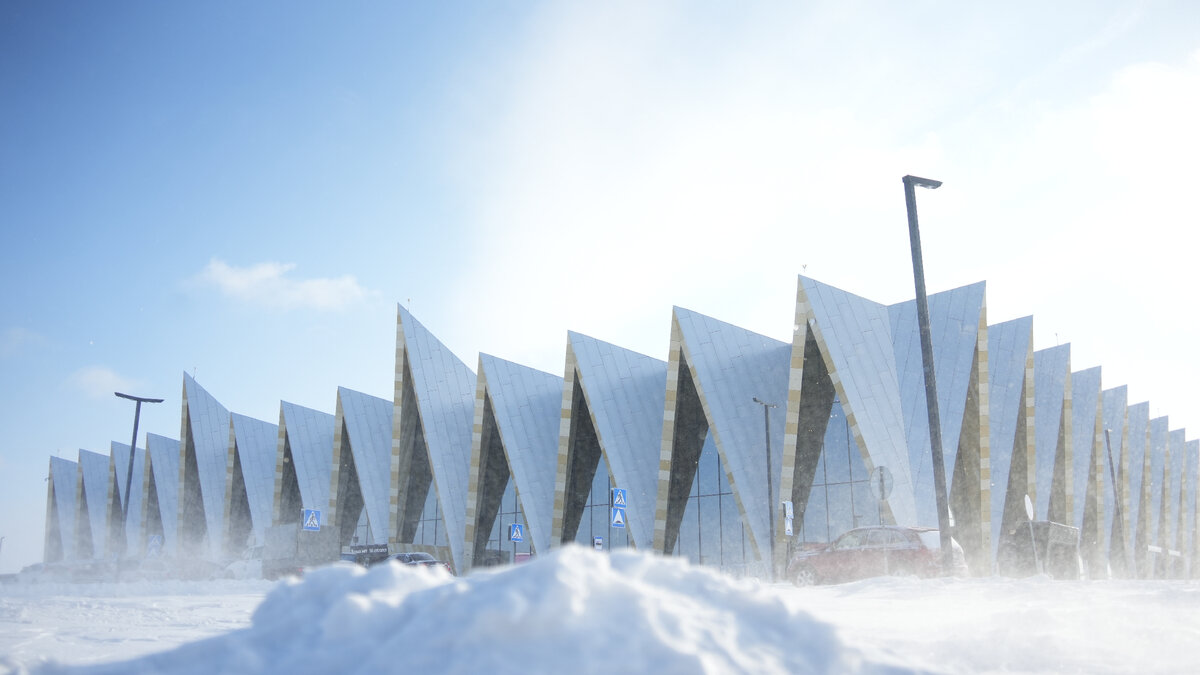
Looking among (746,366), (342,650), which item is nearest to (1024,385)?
(746,366)

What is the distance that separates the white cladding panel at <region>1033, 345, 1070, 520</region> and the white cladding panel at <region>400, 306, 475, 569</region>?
1033 inches

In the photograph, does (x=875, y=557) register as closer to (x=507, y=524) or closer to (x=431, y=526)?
(x=507, y=524)

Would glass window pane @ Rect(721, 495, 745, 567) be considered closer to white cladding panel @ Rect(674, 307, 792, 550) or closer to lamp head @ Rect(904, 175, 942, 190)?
white cladding panel @ Rect(674, 307, 792, 550)

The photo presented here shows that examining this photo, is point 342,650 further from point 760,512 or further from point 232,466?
point 232,466

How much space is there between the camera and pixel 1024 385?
3484 centimetres

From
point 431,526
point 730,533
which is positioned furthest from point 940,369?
point 431,526

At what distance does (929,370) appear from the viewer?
18.0 meters

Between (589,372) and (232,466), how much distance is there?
2498 centimetres

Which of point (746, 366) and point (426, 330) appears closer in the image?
point (746, 366)

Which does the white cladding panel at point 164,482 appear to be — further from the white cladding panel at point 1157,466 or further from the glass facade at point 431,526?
the white cladding panel at point 1157,466

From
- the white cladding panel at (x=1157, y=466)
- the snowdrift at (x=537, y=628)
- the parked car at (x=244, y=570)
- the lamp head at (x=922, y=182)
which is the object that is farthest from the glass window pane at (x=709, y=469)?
the white cladding panel at (x=1157, y=466)

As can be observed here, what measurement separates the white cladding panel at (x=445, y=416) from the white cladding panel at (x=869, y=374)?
19.5 meters

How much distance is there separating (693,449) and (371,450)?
18585 millimetres

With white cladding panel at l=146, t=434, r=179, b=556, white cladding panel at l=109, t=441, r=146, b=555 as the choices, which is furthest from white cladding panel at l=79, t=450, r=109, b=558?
white cladding panel at l=146, t=434, r=179, b=556
